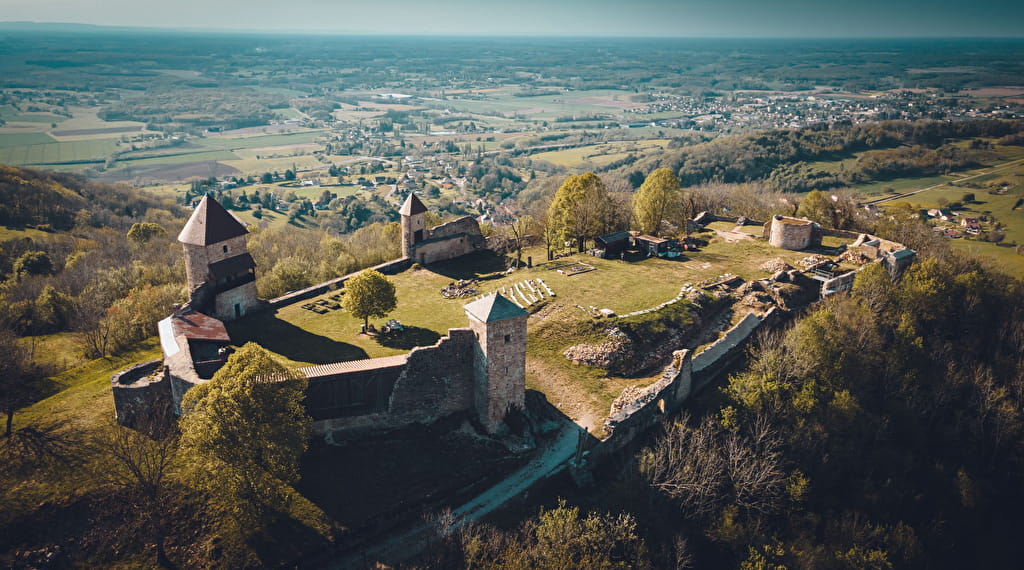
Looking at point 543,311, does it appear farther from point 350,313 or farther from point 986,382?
point 986,382

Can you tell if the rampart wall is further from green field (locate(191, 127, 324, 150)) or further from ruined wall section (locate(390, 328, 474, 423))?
green field (locate(191, 127, 324, 150))

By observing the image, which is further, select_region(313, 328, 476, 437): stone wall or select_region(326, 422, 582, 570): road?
select_region(313, 328, 476, 437): stone wall

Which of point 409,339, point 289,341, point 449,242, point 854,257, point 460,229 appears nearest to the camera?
point 289,341

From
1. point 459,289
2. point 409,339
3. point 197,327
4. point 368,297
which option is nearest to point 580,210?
point 459,289

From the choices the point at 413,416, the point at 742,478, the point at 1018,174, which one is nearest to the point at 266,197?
the point at 413,416

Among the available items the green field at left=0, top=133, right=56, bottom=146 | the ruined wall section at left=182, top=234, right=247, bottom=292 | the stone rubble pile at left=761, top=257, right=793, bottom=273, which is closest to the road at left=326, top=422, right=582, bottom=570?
the ruined wall section at left=182, top=234, right=247, bottom=292

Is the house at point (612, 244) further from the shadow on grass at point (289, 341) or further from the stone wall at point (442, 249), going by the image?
the shadow on grass at point (289, 341)

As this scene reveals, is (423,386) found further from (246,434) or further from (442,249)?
(442,249)
